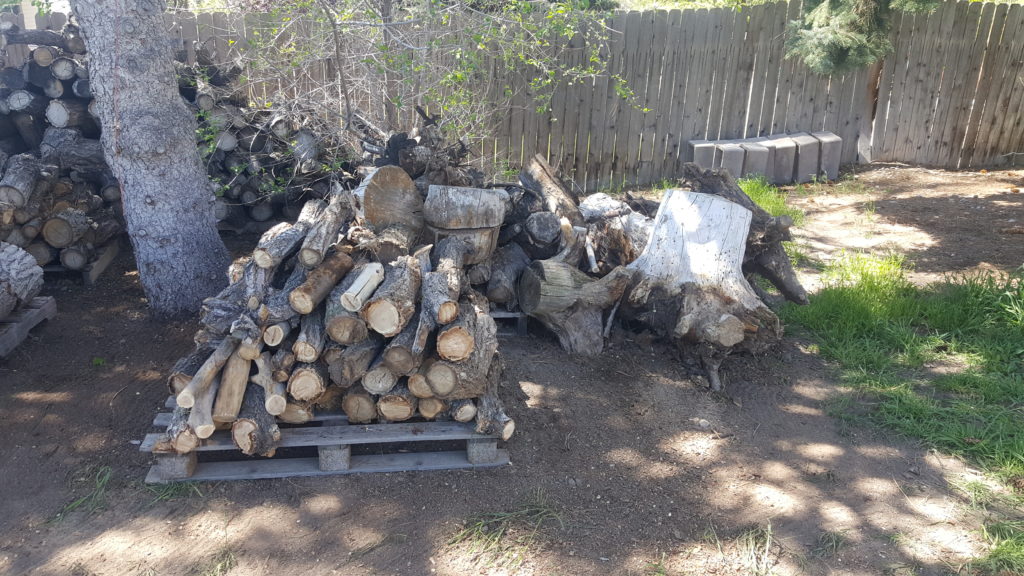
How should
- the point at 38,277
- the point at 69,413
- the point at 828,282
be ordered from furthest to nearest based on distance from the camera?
the point at 828,282 < the point at 38,277 < the point at 69,413

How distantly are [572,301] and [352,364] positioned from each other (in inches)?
68.3

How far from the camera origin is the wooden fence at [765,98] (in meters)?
8.98

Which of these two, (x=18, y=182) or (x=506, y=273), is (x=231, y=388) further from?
(x=18, y=182)

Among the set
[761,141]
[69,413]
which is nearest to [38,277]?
[69,413]

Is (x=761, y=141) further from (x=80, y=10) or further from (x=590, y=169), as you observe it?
(x=80, y=10)

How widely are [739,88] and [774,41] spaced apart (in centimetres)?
74

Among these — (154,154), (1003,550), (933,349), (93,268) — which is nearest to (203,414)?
(154,154)

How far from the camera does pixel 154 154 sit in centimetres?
481

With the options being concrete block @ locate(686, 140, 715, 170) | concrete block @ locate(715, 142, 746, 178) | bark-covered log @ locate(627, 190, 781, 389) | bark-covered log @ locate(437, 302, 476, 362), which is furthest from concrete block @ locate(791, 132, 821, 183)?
bark-covered log @ locate(437, 302, 476, 362)

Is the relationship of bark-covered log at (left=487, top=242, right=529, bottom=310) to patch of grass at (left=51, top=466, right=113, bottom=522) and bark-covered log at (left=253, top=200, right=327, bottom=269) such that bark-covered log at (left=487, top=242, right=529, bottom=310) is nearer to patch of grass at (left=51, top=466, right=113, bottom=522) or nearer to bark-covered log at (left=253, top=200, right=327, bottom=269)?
bark-covered log at (left=253, top=200, right=327, bottom=269)

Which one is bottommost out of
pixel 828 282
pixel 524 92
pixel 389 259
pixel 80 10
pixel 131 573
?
pixel 131 573

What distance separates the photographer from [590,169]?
9.26m

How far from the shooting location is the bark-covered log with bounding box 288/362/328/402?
3578 millimetres

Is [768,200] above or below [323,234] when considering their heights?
below
